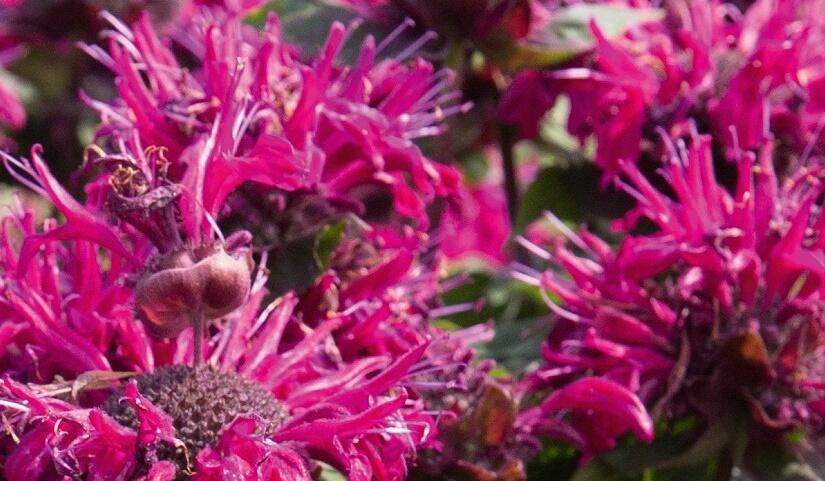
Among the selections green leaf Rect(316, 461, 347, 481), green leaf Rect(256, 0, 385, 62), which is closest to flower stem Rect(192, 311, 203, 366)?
green leaf Rect(316, 461, 347, 481)

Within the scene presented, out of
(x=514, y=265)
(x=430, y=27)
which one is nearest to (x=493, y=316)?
(x=514, y=265)

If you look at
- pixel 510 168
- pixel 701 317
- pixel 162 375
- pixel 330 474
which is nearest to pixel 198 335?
pixel 162 375

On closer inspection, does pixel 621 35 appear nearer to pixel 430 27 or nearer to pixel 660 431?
pixel 430 27

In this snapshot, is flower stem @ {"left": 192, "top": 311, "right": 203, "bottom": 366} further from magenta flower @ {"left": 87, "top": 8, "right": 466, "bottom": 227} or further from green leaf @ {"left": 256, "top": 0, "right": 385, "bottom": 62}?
green leaf @ {"left": 256, "top": 0, "right": 385, "bottom": 62}

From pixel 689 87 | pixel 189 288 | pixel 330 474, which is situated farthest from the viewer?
pixel 689 87

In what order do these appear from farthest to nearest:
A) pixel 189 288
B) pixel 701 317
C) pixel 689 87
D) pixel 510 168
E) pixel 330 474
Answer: pixel 510 168 < pixel 689 87 < pixel 701 317 < pixel 330 474 < pixel 189 288

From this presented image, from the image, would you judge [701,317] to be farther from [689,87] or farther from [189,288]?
[189,288]

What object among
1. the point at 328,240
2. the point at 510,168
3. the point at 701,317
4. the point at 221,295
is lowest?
the point at 510,168
